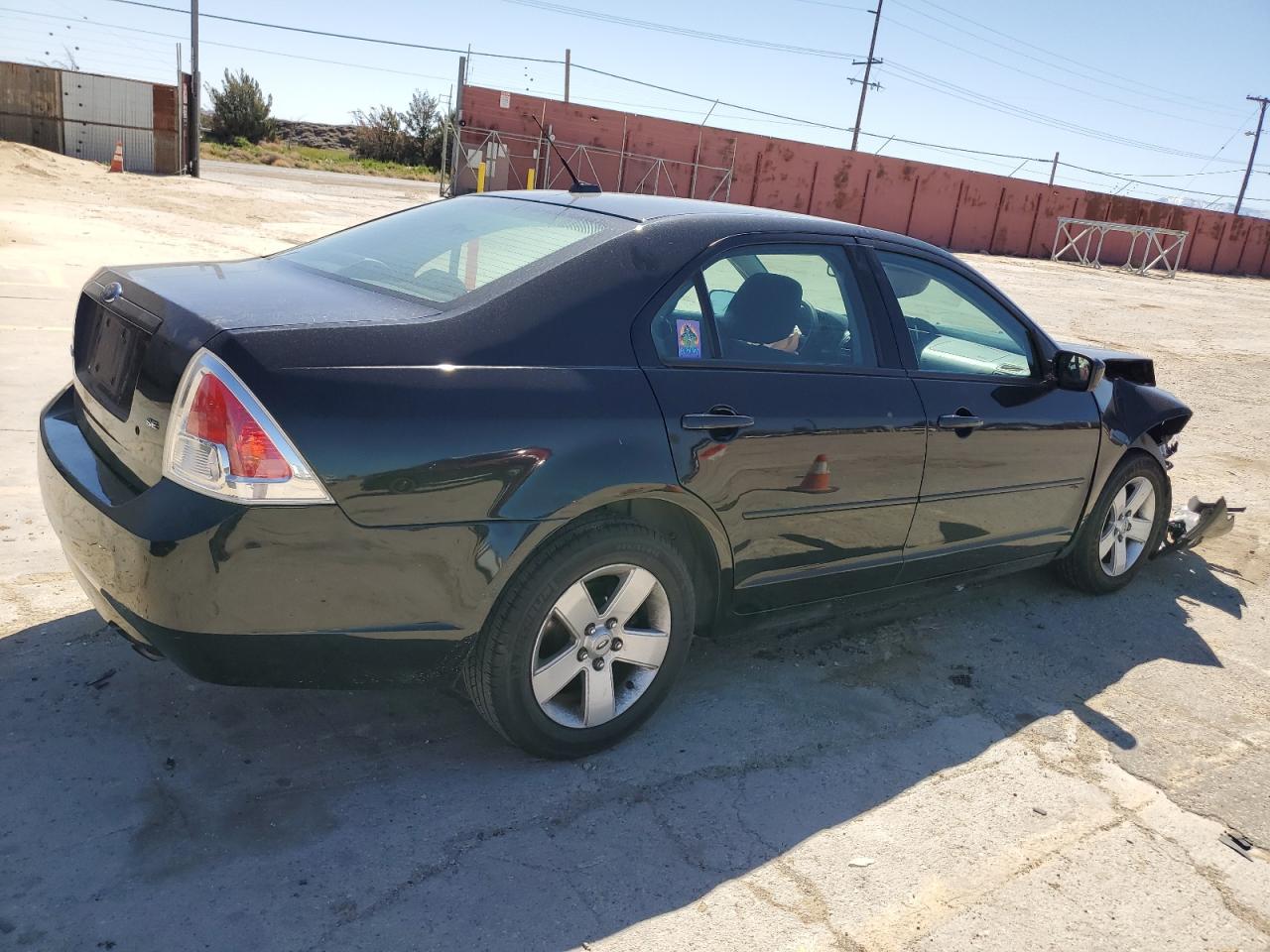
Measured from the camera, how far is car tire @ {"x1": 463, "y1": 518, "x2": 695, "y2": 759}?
2.81 metres

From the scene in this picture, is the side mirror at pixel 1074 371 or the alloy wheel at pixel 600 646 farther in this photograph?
the side mirror at pixel 1074 371

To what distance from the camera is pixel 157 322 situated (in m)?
2.65

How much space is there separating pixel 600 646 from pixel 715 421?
0.75 meters

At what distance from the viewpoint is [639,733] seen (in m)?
3.33

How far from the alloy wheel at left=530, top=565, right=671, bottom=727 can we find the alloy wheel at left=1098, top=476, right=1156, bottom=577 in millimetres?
2716

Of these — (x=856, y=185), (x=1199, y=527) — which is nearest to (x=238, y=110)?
(x=856, y=185)

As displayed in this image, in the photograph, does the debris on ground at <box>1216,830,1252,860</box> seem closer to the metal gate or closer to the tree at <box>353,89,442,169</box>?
the metal gate

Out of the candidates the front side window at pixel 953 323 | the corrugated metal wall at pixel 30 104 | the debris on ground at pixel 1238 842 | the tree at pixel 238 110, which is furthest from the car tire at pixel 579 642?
the tree at pixel 238 110

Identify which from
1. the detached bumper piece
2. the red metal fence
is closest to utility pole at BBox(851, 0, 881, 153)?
the red metal fence

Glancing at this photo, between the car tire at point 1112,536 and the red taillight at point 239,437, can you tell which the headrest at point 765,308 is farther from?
the car tire at point 1112,536

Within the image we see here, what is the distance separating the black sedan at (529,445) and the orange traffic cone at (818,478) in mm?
13

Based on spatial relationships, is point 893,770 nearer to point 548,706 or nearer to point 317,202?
point 548,706

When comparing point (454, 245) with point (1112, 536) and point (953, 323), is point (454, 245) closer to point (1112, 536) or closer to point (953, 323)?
point (953, 323)

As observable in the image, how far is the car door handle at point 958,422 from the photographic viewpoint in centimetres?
372
